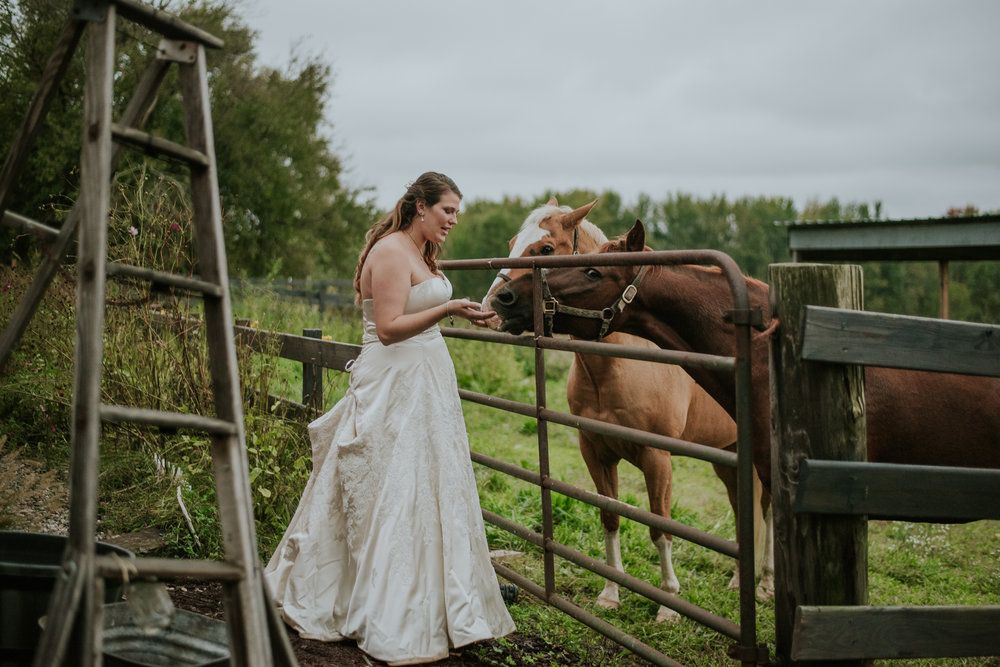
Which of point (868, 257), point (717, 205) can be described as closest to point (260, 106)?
point (868, 257)

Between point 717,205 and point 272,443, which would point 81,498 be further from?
point 717,205

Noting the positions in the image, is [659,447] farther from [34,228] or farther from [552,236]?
[34,228]

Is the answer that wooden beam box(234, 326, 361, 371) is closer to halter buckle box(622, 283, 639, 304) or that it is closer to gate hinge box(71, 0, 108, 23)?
halter buckle box(622, 283, 639, 304)

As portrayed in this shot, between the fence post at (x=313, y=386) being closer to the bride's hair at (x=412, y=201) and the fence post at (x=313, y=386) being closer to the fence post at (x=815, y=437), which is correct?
the bride's hair at (x=412, y=201)

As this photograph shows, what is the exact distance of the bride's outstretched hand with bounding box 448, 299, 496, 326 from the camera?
3.31 meters

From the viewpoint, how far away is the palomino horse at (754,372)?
334 cm

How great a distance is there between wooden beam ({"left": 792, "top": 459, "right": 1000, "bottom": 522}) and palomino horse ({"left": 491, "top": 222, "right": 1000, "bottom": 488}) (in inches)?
33.2

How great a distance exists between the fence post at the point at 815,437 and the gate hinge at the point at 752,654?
0.15 meters

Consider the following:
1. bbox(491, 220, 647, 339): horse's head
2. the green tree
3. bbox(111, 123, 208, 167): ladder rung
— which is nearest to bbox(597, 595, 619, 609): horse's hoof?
bbox(491, 220, 647, 339): horse's head

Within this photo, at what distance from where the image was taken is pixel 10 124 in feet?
46.1

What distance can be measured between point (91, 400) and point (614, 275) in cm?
256

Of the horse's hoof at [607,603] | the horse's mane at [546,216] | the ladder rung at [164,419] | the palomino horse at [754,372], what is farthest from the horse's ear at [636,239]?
the ladder rung at [164,419]

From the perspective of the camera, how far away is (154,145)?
6.93 ft

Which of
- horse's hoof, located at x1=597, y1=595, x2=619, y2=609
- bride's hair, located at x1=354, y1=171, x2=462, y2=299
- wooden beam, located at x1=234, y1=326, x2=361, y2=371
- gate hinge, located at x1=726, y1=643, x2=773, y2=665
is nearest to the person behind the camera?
gate hinge, located at x1=726, y1=643, x2=773, y2=665
